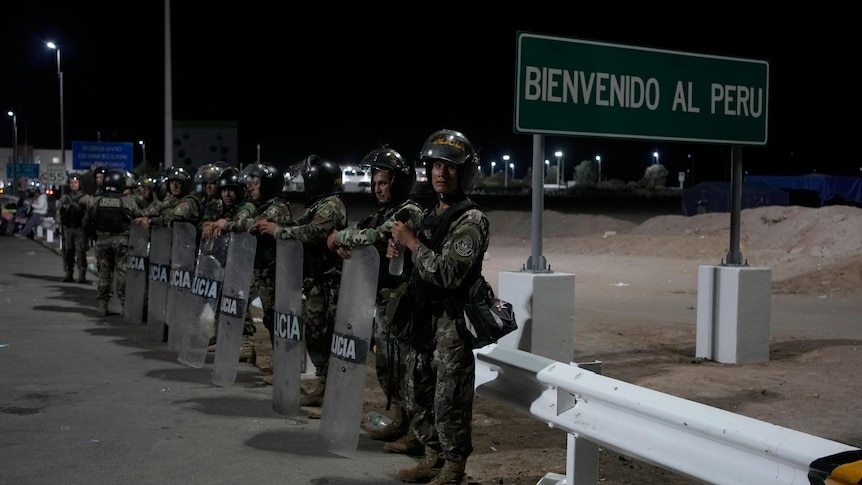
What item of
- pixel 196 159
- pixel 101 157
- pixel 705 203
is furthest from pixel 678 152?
pixel 196 159

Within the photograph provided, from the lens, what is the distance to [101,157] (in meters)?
34.8

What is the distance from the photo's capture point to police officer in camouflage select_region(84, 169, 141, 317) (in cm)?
1378

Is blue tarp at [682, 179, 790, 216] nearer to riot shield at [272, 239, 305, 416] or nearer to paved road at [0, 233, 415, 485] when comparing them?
paved road at [0, 233, 415, 485]

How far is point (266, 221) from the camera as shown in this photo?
838cm

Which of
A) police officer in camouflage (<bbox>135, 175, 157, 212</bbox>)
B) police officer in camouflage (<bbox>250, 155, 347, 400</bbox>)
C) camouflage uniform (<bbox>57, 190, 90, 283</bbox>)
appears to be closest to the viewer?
police officer in camouflage (<bbox>250, 155, 347, 400</bbox>)

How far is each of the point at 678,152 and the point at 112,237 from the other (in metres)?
153

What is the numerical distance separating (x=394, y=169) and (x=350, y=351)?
1419mm

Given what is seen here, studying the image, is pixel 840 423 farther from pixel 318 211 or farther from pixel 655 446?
pixel 318 211

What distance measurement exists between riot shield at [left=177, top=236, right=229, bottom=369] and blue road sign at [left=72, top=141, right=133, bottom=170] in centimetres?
2646

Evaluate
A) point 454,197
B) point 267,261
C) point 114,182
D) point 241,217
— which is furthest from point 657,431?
point 114,182

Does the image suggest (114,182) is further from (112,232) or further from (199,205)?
(199,205)

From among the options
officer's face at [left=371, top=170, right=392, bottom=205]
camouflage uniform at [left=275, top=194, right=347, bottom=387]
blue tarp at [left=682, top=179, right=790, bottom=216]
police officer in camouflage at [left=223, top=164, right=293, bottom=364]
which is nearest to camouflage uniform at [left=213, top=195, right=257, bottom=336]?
police officer in camouflage at [left=223, top=164, right=293, bottom=364]

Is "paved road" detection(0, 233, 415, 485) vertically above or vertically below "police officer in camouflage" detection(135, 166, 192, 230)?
below

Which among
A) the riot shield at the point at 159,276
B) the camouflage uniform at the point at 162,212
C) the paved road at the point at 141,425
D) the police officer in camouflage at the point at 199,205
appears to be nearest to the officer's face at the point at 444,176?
the paved road at the point at 141,425
